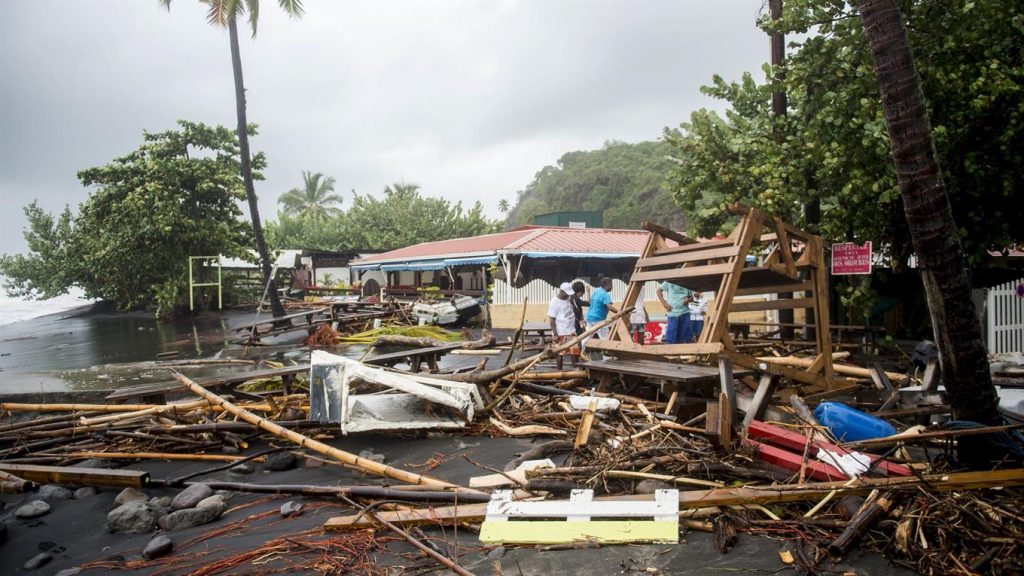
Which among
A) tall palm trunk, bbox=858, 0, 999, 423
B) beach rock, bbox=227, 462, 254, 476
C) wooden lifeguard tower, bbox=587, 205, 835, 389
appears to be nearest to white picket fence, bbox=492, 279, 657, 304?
wooden lifeguard tower, bbox=587, 205, 835, 389

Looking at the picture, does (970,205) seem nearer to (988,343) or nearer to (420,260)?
(988,343)

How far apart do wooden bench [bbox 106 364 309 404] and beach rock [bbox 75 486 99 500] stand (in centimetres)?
162

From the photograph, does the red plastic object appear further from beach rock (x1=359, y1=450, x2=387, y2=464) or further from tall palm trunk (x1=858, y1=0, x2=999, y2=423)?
beach rock (x1=359, y1=450, x2=387, y2=464)

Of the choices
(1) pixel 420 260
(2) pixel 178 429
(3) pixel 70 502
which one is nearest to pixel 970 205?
(2) pixel 178 429

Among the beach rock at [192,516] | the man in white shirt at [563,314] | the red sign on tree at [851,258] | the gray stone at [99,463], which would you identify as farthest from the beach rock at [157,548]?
the red sign on tree at [851,258]

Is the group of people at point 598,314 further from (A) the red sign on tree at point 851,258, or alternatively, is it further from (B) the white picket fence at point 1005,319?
(B) the white picket fence at point 1005,319

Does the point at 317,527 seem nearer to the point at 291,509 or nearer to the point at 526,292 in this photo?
the point at 291,509

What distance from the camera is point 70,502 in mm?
5734

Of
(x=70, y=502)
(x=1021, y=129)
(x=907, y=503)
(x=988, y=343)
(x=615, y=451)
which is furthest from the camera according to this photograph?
(x=988, y=343)

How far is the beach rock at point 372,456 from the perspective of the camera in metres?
5.92

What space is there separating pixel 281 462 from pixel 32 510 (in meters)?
2.14

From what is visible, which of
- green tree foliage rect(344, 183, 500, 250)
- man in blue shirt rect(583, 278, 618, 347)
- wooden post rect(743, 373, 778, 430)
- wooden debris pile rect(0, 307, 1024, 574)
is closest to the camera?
wooden debris pile rect(0, 307, 1024, 574)

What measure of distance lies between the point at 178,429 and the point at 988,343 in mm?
13180

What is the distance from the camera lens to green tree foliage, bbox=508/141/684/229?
1799 inches
